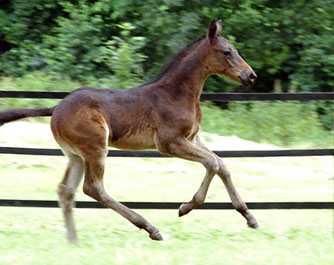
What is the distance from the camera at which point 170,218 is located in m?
7.50

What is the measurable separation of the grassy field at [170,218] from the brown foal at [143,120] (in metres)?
0.33

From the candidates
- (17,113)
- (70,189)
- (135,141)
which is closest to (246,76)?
(135,141)

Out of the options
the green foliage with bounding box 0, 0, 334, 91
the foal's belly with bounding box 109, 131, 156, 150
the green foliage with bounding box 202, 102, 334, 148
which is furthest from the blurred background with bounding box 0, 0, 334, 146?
the foal's belly with bounding box 109, 131, 156, 150

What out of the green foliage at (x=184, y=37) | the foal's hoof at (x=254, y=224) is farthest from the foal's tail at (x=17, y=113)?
the green foliage at (x=184, y=37)

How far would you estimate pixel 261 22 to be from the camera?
1562cm

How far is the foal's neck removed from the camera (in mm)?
6516

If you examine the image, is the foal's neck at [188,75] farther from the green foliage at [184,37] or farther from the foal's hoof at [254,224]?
→ the green foliage at [184,37]

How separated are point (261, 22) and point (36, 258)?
36.1 ft

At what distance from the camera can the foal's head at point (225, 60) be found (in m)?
6.48

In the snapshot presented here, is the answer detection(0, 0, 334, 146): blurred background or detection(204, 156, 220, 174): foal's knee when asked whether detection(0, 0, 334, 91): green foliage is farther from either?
detection(204, 156, 220, 174): foal's knee

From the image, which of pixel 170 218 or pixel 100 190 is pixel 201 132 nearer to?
pixel 170 218

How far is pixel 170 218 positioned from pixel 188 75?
5.44ft

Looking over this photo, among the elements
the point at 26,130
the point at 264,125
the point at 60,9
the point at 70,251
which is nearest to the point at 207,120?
the point at 264,125

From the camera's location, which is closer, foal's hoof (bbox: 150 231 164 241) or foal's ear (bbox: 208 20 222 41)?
foal's hoof (bbox: 150 231 164 241)
